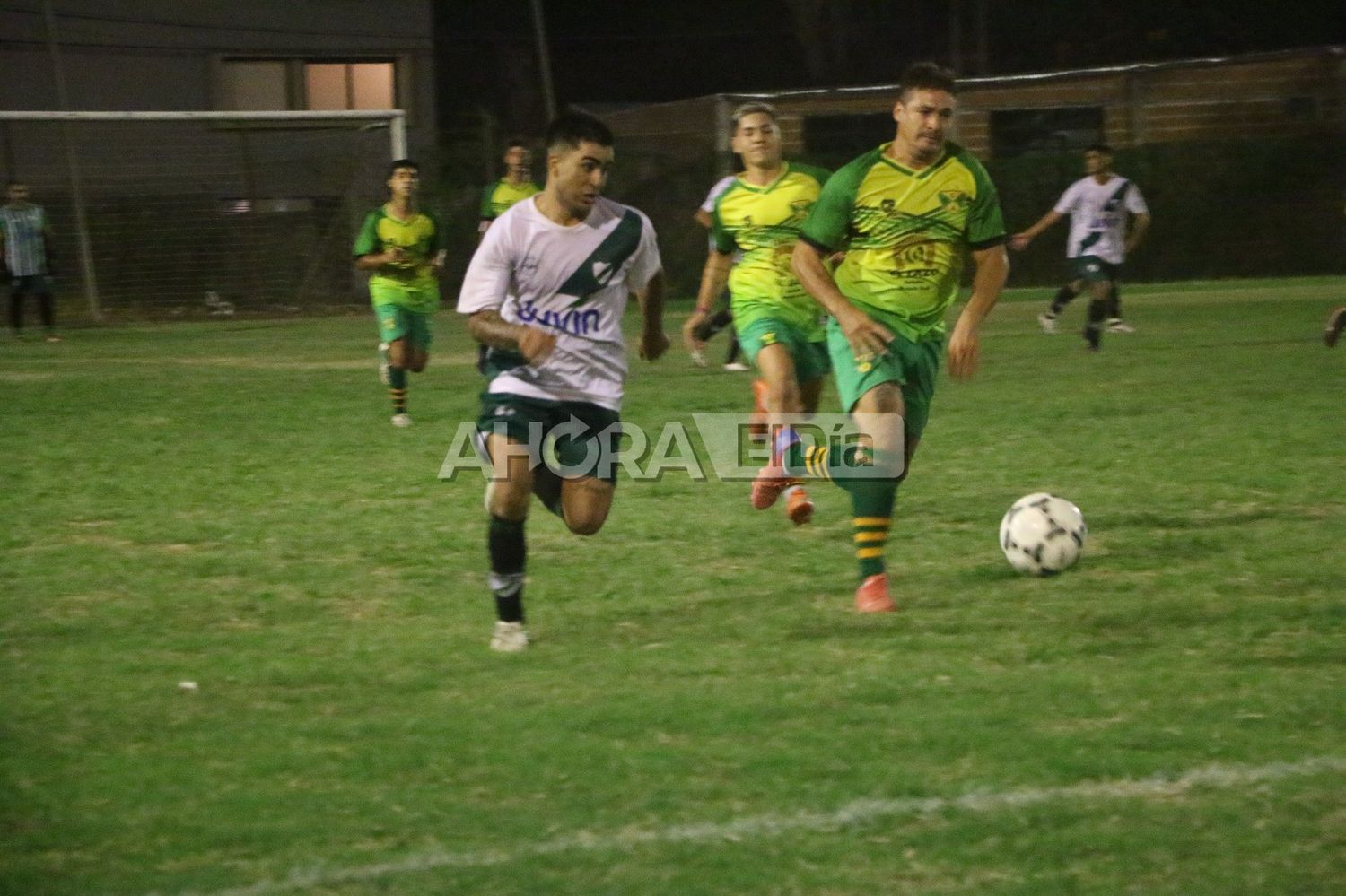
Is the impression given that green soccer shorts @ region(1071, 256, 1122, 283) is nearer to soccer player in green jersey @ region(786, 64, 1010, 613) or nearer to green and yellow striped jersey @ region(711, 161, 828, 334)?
green and yellow striped jersey @ region(711, 161, 828, 334)

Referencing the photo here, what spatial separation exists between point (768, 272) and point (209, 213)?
62.0 ft

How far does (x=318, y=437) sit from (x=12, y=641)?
5695mm

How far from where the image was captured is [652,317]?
21.8ft

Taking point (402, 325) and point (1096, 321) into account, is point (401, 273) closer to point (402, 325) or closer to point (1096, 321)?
point (402, 325)

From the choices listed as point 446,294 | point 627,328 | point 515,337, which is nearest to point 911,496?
point 515,337

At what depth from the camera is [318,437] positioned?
39.0 feet

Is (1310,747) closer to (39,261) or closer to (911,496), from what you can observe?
(911,496)

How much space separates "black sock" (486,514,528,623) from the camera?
6.05 metres

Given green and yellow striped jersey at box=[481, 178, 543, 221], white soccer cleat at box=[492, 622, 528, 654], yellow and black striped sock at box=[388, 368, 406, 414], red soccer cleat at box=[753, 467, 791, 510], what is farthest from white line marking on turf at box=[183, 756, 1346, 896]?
green and yellow striped jersey at box=[481, 178, 543, 221]

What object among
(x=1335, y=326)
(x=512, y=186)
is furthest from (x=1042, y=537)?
(x=512, y=186)

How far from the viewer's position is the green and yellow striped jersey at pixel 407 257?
41.7 ft

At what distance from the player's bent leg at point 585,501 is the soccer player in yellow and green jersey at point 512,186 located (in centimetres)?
1038

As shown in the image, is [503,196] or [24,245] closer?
[503,196]

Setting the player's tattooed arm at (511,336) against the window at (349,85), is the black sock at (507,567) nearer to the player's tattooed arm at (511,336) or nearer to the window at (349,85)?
the player's tattooed arm at (511,336)
